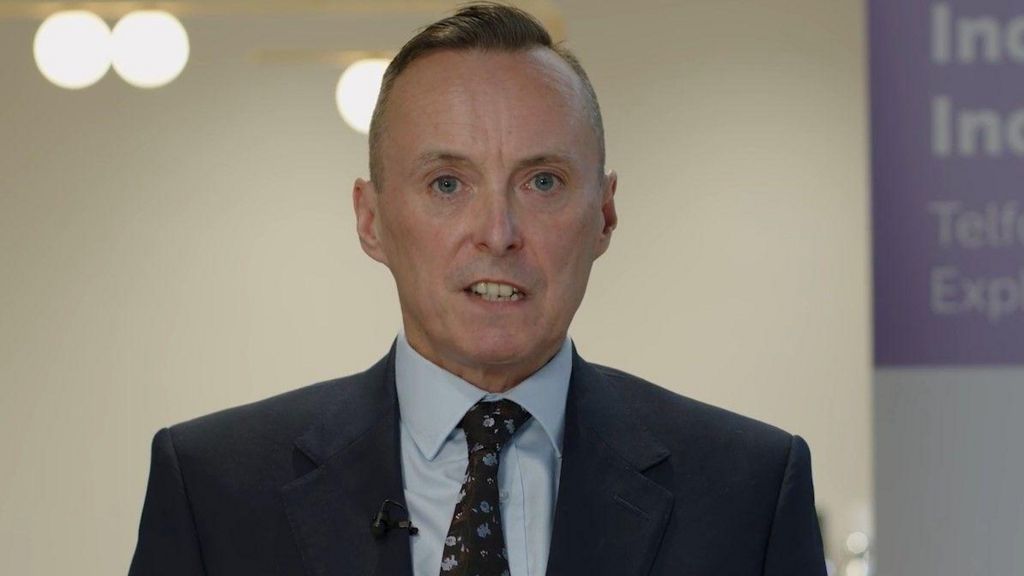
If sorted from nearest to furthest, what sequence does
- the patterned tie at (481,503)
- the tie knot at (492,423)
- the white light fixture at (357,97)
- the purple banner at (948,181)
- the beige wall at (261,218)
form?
the purple banner at (948,181) < the patterned tie at (481,503) < the tie knot at (492,423) < the white light fixture at (357,97) < the beige wall at (261,218)

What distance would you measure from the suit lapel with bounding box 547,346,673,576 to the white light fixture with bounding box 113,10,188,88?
3109mm

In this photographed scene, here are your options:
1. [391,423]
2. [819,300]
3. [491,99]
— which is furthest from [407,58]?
[819,300]

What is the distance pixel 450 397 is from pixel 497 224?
0.70 feet

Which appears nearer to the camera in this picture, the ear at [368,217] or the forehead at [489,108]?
the forehead at [489,108]

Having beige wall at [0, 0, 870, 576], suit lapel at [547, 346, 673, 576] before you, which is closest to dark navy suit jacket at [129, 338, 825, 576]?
suit lapel at [547, 346, 673, 576]

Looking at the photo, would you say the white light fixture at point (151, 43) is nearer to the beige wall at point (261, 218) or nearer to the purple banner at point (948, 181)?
the beige wall at point (261, 218)

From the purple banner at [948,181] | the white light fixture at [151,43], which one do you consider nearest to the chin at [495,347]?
the purple banner at [948,181]

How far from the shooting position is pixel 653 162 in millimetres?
6598

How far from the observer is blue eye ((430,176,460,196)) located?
1.82 metres

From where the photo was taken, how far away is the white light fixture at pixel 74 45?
4.79 meters

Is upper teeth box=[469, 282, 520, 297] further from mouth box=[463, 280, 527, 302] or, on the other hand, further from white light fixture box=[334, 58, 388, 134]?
white light fixture box=[334, 58, 388, 134]

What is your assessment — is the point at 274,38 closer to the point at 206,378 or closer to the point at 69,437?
the point at 206,378

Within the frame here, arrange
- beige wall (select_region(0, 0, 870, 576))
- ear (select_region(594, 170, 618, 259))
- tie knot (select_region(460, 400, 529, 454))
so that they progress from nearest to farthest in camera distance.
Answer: tie knot (select_region(460, 400, 529, 454))
ear (select_region(594, 170, 618, 259))
beige wall (select_region(0, 0, 870, 576))

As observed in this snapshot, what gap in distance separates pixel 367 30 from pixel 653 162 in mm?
1272
